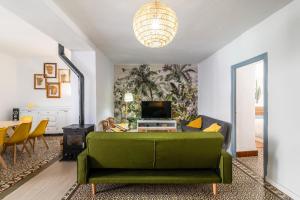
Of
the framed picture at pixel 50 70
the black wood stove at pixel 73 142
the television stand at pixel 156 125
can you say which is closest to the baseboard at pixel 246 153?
the television stand at pixel 156 125

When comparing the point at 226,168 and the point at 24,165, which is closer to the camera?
the point at 226,168

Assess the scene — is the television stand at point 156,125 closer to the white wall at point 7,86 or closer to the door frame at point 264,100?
the door frame at point 264,100

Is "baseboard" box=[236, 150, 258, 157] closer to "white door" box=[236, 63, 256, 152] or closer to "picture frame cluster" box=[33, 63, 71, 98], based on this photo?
"white door" box=[236, 63, 256, 152]

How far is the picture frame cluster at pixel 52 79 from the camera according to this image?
6.69 m

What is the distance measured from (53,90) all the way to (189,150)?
5.74 metres

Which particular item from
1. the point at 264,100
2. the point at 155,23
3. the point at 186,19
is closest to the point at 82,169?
the point at 155,23

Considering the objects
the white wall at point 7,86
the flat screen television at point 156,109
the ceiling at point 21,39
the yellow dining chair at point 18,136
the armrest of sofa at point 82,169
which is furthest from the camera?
the flat screen television at point 156,109

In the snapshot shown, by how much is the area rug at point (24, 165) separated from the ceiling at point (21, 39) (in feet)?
8.51

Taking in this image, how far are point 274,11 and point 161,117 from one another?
476 centimetres

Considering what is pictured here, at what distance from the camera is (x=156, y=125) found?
21.6 feet

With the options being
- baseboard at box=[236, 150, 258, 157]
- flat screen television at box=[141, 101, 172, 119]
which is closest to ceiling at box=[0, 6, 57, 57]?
flat screen television at box=[141, 101, 172, 119]

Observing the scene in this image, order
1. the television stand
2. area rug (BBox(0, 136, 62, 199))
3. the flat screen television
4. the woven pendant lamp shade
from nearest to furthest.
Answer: the woven pendant lamp shade, area rug (BBox(0, 136, 62, 199)), the television stand, the flat screen television

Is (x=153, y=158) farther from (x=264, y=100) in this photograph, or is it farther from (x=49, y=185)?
(x=264, y=100)

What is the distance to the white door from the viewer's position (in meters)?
4.40
